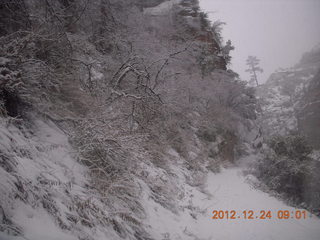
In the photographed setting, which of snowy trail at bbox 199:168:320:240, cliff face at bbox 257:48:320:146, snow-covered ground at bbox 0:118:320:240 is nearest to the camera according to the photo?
snow-covered ground at bbox 0:118:320:240

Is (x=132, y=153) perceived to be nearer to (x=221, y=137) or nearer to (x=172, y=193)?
(x=172, y=193)

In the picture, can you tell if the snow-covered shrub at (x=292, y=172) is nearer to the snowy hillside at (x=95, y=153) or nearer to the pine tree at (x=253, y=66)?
the snowy hillside at (x=95, y=153)

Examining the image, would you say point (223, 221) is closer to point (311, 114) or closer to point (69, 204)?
point (69, 204)

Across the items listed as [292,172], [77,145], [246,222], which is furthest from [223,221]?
[292,172]

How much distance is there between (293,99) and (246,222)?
34.1 meters

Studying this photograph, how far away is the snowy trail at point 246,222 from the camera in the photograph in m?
4.48

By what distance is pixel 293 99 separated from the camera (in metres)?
32.6

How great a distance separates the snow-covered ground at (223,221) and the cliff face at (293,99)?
15819 mm

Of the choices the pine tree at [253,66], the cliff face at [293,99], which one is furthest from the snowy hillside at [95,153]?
the pine tree at [253,66]

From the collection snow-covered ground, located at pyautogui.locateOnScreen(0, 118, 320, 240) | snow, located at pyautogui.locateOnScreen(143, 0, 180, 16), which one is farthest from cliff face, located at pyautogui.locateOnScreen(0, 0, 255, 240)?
snow, located at pyautogui.locateOnScreen(143, 0, 180, 16)

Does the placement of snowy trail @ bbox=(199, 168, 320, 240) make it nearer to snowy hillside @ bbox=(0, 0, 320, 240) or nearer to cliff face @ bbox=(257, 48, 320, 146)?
snowy hillside @ bbox=(0, 0, 320, 240)

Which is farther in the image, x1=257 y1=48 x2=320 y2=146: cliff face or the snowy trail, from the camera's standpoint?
x1=257 y1=48 x2=320 y2=146: cliff face

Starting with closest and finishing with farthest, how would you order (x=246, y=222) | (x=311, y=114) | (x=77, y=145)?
(x=77, y=145) → (x=246, y=222) → (x=311, y=114)

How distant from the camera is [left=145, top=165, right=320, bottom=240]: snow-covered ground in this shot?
11.1 feet
